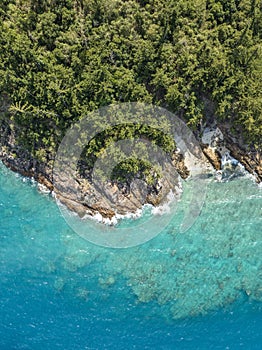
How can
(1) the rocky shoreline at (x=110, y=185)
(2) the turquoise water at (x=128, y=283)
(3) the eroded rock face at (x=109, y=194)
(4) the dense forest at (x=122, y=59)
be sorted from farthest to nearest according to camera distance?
(1) the rocky shoreline at (x=110, y=185) → (3) the eroded rock face at (x=109, y=194) → (2) the turquoise water at (x=128, y=283) → (4) the dense forest at (x=122, y=59)

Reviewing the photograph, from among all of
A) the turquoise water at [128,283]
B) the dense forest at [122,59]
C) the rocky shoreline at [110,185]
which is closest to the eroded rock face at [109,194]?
the rocky shoreline at [110,185]

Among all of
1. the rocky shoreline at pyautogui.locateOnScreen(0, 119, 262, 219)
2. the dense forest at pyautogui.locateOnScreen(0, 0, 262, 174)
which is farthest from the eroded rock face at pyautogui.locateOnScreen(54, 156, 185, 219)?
the dense forest at pyautogui.locateOnScreen(0, 0, 262, 174)

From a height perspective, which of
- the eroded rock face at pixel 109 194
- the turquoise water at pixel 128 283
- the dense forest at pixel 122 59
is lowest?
the turquoise water at pixel 128 283

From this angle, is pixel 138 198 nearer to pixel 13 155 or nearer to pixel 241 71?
pixel 13 155

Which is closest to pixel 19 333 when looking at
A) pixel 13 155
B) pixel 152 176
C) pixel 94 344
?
pixel 94 344

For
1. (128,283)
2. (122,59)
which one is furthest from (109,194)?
(122,59)

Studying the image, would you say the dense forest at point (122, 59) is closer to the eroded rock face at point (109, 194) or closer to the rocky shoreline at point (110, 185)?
the rocky shoreline at point (110, 185)
